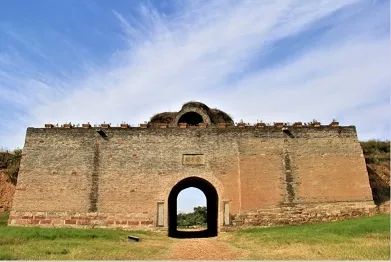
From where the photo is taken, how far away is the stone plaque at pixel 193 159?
60.5 feet

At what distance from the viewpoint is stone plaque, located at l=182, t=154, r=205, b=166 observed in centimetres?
1845

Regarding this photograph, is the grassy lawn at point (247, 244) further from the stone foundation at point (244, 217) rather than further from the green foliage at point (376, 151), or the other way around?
the green foliage at point (376, 151)

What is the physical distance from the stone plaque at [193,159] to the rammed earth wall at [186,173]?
4cm

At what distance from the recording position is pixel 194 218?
153ft

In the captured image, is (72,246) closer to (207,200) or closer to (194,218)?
(207,200)

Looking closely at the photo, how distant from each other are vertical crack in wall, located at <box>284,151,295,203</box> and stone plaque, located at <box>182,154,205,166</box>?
3.64m

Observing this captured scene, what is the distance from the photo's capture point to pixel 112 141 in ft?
61.8

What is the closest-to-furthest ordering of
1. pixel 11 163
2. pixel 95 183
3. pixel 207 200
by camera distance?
pixel 95 183 < pixel 11 163 < pixel 207 200

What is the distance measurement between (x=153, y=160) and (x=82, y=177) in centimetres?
312

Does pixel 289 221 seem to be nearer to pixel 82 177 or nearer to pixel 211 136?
pixel 211 136

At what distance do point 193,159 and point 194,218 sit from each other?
96.6 feet

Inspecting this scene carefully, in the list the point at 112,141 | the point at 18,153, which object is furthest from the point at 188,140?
the point at 18,153

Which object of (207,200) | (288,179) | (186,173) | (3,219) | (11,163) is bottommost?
(3,219)

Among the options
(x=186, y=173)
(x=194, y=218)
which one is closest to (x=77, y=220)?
(x=186, y=173)
